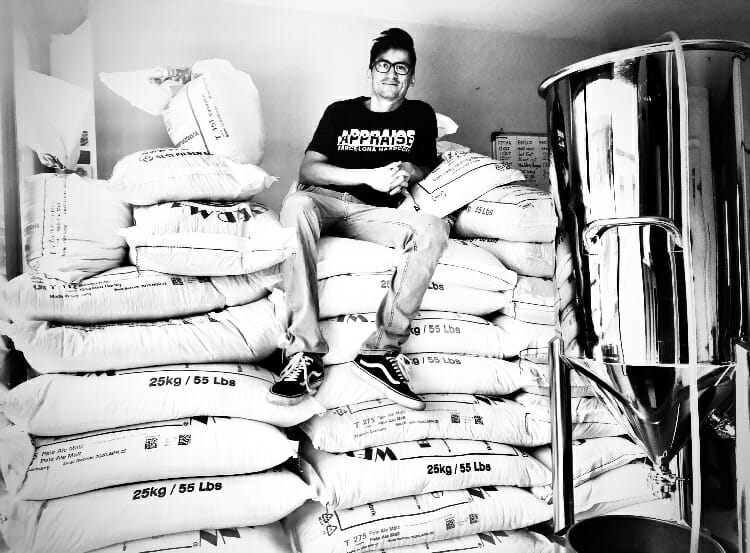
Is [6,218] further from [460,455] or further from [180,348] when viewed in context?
[460,455]

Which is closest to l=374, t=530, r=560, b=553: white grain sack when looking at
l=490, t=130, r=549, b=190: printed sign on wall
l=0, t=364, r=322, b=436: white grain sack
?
l=0, t=364, r=322, b=436: white grain sack

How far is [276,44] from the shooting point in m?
1.69

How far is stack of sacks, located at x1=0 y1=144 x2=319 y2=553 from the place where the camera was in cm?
131

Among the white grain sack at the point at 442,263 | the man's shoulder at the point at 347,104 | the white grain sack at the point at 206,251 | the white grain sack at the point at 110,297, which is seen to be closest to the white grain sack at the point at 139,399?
the white grain sack at the point at 110,297

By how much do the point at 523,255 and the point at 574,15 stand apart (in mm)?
802

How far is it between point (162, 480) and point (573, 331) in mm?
972

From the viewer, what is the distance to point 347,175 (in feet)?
5.78

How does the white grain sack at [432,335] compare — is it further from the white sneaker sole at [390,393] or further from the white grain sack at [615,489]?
the white grain sack at [615,489]

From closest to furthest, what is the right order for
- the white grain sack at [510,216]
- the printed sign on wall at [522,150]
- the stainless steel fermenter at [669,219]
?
1. the stainless steel fermenter at [669,219]
2. the white grain sack at [510,216]
3. the printed sign on wall at [522,150]

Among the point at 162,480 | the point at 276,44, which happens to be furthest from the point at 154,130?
the point at 162,480

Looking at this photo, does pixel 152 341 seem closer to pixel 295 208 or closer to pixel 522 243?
pixel 295 208

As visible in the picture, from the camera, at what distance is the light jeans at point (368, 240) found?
1.58 metres

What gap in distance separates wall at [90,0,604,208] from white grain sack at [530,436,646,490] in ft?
3.27

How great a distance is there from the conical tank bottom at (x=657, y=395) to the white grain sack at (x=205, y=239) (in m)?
0.83
